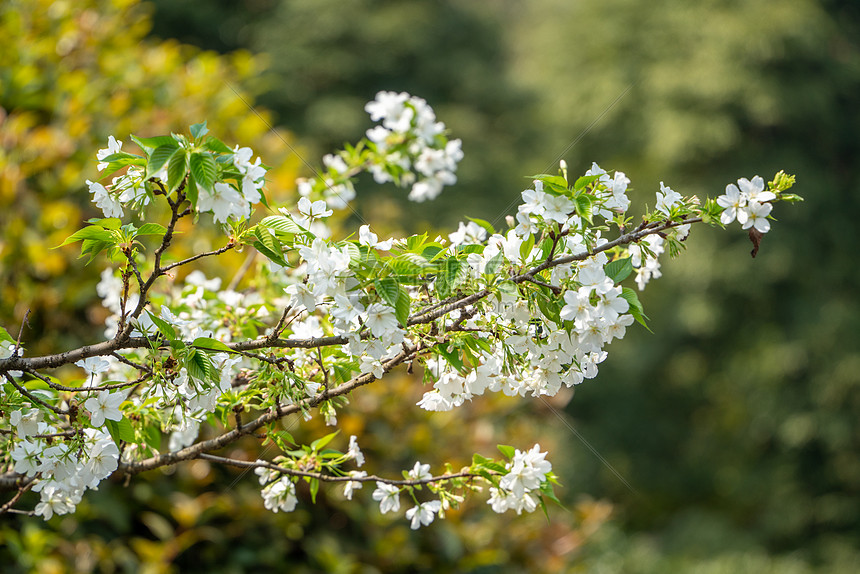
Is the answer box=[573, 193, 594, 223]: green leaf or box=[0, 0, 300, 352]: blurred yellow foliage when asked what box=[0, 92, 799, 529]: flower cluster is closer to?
box=[573, 193, 594, 223]: green leaf

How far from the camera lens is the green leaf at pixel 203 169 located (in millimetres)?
862

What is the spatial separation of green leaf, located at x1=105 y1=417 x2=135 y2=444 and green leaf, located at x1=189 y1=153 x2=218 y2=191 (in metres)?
0.45

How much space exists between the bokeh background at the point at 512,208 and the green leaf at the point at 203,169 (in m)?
1.66

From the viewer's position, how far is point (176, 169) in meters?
0.87

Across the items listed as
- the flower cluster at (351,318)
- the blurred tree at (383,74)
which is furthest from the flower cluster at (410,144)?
the blurred tree at (383,74)

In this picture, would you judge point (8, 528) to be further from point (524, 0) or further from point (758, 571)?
point (524, 0)

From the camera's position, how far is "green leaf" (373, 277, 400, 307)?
0.93 m

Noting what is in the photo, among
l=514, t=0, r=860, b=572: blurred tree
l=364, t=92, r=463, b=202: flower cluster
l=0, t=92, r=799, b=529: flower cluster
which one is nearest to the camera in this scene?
l=0, t=92, r=799, b=529: flower cluster

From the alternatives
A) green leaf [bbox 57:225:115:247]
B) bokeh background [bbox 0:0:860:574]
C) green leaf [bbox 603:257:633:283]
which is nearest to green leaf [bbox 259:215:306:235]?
green leaf [bbox 57:225:115:247]

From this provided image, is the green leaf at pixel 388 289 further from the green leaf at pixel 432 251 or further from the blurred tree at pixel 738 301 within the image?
the blurred tree at pixel 738 301

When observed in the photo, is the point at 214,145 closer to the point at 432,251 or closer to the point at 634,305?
the point at 432,251

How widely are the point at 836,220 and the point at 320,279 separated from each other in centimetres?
941

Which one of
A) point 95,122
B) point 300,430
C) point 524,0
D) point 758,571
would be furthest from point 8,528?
point 524,0

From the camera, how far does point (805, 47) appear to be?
28.4ft
